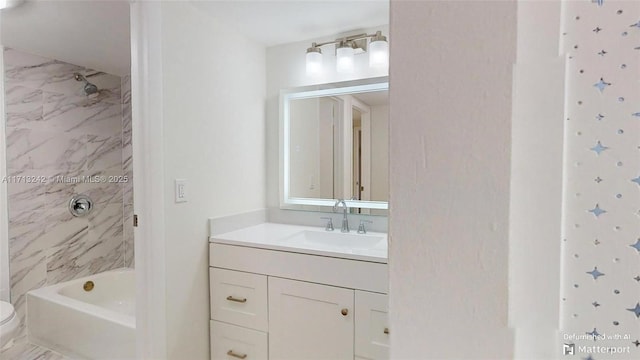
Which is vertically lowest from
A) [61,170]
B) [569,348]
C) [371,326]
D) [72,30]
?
[371,326]

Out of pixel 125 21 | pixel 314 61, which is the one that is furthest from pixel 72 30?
pixel 314 61

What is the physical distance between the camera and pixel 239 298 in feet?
5.76

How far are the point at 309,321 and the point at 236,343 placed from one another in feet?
1.53

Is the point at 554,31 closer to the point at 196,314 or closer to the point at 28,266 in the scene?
the point at 196,314

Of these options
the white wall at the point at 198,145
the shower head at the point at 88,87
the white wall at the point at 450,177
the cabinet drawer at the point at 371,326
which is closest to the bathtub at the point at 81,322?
the white wall at the point at 198,145

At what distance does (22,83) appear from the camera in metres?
2.37

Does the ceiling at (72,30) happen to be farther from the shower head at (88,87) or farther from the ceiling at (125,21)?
the shower head at (88,87)

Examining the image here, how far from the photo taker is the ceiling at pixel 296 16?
5.72ft

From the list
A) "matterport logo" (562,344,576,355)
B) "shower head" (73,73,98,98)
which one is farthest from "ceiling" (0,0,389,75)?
"matterport logo" (562,344,576,355)

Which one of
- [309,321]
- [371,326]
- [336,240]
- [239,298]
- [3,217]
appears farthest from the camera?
[3,217]

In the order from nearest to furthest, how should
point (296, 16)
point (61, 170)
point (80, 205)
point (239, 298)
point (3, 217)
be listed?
point (239, 298) → point (296, 16) → point (3, 217) → point (61, 170) → point (80, 205)

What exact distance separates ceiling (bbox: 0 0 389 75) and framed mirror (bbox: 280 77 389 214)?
1.13 feet

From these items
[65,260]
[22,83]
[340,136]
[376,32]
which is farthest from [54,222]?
[376,32]

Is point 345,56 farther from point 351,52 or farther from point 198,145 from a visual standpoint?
point 198,145
